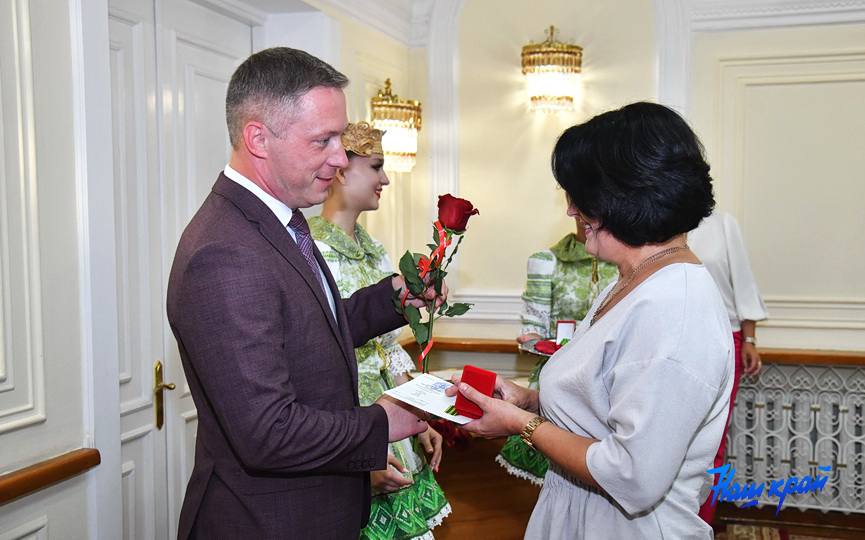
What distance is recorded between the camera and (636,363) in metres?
1.56

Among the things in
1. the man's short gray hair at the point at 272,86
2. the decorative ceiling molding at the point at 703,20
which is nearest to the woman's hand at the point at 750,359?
the decorative ceiling molding at the point at 703,20

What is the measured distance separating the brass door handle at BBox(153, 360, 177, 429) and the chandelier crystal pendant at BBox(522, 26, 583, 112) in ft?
8.87

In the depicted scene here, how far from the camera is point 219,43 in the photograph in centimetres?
347

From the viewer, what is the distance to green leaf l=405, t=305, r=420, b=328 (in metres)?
2.11

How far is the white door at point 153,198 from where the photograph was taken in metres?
2.84

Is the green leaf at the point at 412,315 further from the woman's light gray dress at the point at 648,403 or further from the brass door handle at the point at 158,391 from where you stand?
the brass door handle at the point at 158,391

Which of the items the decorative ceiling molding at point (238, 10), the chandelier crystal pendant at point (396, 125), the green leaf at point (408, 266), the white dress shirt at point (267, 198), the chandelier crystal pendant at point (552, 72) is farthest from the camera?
the chandelier crystal pendant at point (552, 72)

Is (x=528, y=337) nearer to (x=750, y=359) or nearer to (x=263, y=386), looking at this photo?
(x=750, y=359)

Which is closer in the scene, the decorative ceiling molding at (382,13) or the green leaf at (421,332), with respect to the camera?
the green leaf at (421,332)

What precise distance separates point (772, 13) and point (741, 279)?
150 cm

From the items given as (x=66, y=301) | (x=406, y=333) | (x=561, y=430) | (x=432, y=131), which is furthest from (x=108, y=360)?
(x=432, y=131)

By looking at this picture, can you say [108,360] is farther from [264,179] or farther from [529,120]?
[529,120]

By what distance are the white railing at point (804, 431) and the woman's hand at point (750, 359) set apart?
30 centimetres

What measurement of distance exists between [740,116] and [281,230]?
142 inches
